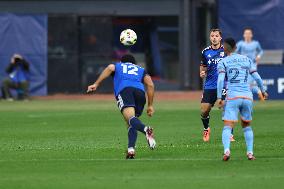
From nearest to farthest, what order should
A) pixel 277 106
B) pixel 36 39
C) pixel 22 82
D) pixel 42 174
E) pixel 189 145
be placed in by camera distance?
1. pixel 42 174
2. pixel 189 145
3. pixel 277 106
4. pixel 22 82
5. pixel 36 39

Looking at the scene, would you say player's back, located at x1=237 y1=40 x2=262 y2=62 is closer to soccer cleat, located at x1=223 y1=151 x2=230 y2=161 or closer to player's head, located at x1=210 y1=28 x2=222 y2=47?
player's head, located at x1=210 y1=28 x2=222 y2=47

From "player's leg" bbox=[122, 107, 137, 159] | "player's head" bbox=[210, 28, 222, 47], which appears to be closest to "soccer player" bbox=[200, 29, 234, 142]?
"player's head" bbox=[210, 28, 222, 47]

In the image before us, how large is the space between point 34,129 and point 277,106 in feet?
34.6

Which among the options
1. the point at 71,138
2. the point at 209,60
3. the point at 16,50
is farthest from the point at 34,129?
the point at 16,50

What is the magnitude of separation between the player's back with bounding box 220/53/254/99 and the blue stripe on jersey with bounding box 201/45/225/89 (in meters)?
4.48

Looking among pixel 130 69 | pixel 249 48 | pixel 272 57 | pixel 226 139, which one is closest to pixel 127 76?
pixel 130 69

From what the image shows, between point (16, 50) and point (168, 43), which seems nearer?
point (16, 50)

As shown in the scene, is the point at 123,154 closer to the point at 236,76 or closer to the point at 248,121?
the point at 248,121

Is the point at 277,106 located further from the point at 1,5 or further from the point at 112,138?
the point at 1,5

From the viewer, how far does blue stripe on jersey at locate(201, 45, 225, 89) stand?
786 inches

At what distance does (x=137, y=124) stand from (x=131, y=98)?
1.88 ft

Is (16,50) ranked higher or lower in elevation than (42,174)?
higher

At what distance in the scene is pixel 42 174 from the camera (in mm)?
13922

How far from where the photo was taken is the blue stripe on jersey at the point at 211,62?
19969mm
